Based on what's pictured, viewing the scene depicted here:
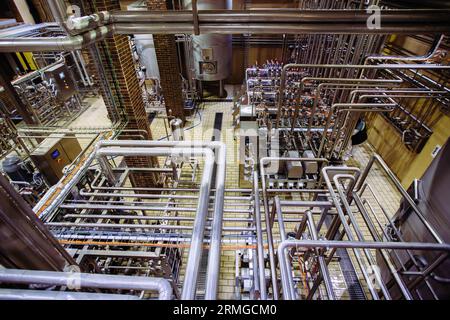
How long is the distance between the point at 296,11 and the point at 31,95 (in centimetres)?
733

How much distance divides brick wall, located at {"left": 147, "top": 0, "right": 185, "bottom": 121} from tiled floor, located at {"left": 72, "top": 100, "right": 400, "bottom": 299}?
0.82m

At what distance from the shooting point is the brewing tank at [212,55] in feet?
23.2

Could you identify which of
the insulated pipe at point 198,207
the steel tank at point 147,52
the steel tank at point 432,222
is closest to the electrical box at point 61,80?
the steel tank at point 147,52

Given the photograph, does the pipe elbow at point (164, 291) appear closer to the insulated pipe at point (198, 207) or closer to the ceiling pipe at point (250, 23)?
the insulated pipe at point (198, 207)

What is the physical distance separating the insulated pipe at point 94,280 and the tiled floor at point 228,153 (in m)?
1.70

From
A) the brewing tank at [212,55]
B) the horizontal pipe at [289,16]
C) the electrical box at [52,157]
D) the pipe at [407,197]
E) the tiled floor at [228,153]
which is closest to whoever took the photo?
the pipe at [407,197]

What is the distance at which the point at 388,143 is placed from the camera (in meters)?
5.42

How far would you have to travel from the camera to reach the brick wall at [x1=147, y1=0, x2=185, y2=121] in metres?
5.89

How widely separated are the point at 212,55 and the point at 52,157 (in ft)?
18.3

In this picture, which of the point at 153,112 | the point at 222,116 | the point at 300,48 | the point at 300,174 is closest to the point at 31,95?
the point at 153,112

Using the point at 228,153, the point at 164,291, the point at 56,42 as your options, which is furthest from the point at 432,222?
the point at 228,153

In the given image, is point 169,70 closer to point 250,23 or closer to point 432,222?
point 250,23

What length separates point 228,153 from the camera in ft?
19.7
